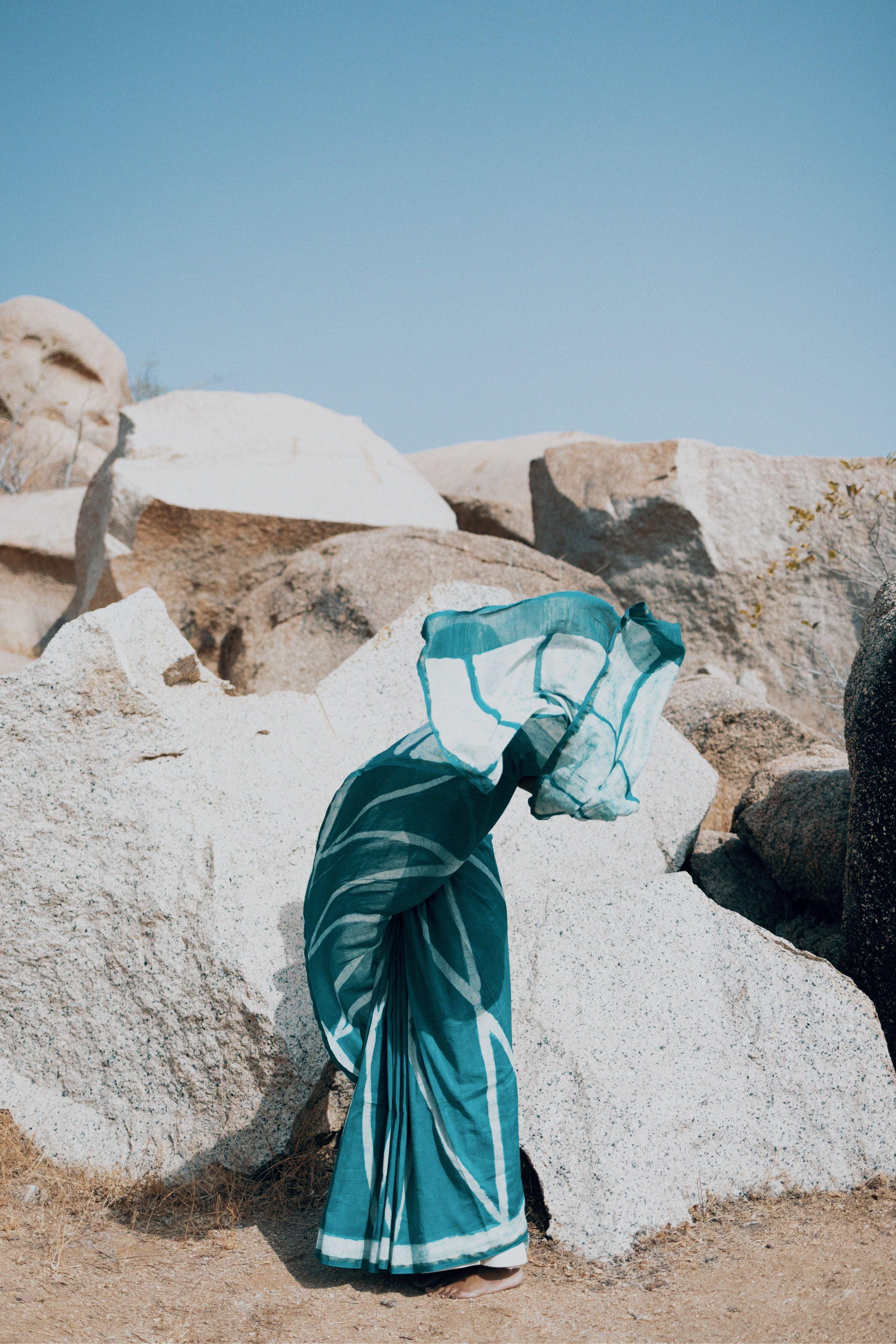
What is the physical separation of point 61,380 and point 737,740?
58.8 feet

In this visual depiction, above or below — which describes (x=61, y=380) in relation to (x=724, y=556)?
above

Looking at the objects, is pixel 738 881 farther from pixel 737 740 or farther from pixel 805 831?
pixel 737 740

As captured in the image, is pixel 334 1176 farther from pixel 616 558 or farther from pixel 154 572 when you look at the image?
pixel 616 558

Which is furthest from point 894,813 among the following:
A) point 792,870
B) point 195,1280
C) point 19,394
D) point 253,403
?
point 19,394

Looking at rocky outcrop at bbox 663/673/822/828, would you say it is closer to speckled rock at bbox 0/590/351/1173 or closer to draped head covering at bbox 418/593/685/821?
speckled rock at bbox 0/590/351/1173

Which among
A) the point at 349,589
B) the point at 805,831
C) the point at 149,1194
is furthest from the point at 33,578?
the point at 805,831

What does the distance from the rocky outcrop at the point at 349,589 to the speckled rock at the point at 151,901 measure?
143cm

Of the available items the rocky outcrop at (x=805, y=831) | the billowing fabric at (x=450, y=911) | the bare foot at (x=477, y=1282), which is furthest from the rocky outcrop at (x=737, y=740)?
the bare foot at (x=477, y=1282)

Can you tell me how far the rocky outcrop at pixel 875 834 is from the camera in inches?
116

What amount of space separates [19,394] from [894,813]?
18.7 metres

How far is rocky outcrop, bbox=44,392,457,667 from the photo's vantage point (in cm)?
584

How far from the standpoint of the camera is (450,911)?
92.0 inches

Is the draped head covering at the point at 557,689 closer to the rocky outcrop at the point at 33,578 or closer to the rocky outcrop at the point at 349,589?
the rocky outcrop at the point at 349,589

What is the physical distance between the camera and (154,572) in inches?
231
